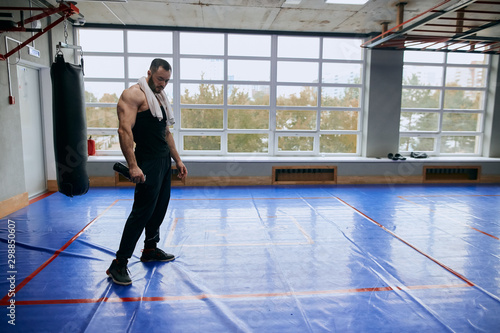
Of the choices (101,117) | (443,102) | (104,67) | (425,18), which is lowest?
(101,117)

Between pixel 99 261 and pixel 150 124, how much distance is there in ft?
4.55

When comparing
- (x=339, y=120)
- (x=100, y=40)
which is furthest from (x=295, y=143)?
(x=100, y=40)

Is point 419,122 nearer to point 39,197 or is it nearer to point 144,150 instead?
point 144,150

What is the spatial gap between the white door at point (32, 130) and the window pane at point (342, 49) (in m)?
5.89

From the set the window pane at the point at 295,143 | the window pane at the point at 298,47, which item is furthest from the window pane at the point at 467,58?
the window pane at the point at 295,143

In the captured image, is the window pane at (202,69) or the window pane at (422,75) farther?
the window pane at (422,75)

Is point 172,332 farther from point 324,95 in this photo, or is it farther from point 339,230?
point 324,95

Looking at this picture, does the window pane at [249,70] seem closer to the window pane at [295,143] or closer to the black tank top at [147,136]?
the window pane at [295,143]

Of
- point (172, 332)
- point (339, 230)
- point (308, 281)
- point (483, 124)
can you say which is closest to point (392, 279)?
point (308, 281)

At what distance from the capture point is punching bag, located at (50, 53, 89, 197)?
2.72 meters

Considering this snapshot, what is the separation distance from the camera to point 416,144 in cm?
783

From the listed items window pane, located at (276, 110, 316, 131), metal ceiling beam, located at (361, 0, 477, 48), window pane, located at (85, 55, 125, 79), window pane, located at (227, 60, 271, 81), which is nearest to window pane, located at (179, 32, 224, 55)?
window pane, located at (227, 60, 271, 81)

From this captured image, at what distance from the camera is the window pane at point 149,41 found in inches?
272

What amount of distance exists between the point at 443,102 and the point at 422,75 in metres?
0.89
